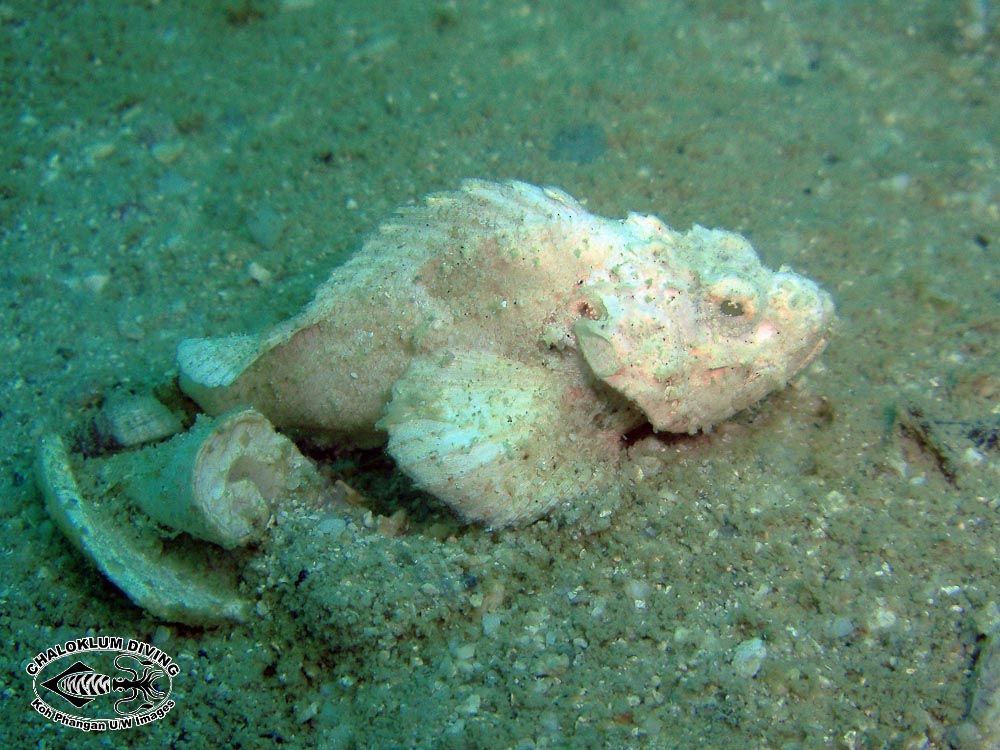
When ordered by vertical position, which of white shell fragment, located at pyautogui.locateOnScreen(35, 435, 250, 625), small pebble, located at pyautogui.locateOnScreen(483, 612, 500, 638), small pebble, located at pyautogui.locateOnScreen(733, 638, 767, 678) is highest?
white shell fragment, located at pyautogui.locateOnScreen(35, 435, 250, 625)

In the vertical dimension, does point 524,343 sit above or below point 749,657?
above

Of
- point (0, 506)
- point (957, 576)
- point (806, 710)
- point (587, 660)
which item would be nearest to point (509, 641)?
point (587, 660)

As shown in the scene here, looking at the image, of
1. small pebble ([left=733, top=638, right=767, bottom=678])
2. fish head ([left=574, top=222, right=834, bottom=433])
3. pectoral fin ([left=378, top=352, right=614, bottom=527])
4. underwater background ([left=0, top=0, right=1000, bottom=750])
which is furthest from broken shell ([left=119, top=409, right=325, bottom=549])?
small pebble ([left=733, top=638, right=767, bottom=678])

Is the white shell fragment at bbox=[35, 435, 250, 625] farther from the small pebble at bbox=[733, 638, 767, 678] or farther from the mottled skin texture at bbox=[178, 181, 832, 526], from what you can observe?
the small pebble at bbox=[733, 638, 767, 678]

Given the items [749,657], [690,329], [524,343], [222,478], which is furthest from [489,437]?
[749,657]

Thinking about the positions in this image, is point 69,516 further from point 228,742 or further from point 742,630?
point 742,630

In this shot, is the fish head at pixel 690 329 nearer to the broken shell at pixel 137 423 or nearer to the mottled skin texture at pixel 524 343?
the mottled skin texture at pixel 524 343

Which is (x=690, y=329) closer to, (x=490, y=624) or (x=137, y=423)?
(x=490, y=624)
